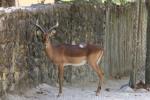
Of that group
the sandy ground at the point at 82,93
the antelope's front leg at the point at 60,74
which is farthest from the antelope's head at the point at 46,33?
the sandy ground at the point at 82,93

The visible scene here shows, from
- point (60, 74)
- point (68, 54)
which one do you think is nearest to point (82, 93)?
point (60, 74)

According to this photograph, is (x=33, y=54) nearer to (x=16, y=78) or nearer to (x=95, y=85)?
(x=16, y=78)

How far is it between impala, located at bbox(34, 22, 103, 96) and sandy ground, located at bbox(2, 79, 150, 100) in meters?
0.23

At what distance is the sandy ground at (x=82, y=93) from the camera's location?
37.1 feet

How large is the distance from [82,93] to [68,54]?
914 mm

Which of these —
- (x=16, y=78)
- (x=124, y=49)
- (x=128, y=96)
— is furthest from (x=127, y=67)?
(x=16, y=78)

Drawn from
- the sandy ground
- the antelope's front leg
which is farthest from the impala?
the sandy ground

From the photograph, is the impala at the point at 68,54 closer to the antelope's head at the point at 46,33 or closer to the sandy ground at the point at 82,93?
the antelope's head at the point at 46,33

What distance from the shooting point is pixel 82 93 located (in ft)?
38.9

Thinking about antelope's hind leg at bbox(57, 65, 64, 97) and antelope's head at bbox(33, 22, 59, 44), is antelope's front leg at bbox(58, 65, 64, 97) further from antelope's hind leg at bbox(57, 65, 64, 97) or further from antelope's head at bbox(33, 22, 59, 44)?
antelope's head at bbox(33, 22, 59, 44)

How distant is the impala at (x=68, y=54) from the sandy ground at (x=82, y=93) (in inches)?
9.1

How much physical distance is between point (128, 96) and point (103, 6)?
2.85m

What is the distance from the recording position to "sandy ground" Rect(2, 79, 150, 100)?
11.3m

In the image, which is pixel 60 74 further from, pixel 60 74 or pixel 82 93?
pixel 82 93
